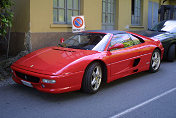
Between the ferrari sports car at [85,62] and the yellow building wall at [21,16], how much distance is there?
10.1 feet

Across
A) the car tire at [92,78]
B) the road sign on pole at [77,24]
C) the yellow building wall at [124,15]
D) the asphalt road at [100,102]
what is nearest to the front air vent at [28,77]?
the asphalt road at [100,102]

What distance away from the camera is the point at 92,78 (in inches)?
191

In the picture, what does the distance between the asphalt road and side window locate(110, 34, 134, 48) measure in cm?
106

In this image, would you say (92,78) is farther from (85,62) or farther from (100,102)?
(100,102)

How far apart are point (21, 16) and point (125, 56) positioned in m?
4.88

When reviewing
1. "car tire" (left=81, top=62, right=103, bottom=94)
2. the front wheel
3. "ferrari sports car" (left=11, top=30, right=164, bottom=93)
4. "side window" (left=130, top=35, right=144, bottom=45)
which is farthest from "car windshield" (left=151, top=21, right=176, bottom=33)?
"car tire" (left=81, top=62, right=103, bottom=94)

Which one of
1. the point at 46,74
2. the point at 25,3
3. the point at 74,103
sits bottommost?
the point at 74,103

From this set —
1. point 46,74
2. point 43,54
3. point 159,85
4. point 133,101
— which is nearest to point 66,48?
point 43,54

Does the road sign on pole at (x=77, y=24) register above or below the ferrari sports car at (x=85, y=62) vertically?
above

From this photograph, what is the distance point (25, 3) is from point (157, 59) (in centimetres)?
518

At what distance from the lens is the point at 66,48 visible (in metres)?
5.50

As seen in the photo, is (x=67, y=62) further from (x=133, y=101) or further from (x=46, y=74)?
(x=133, y=101)

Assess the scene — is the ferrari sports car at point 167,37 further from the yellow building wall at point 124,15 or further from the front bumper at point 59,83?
the front bumper at point 59,83

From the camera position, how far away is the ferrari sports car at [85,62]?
430cm
